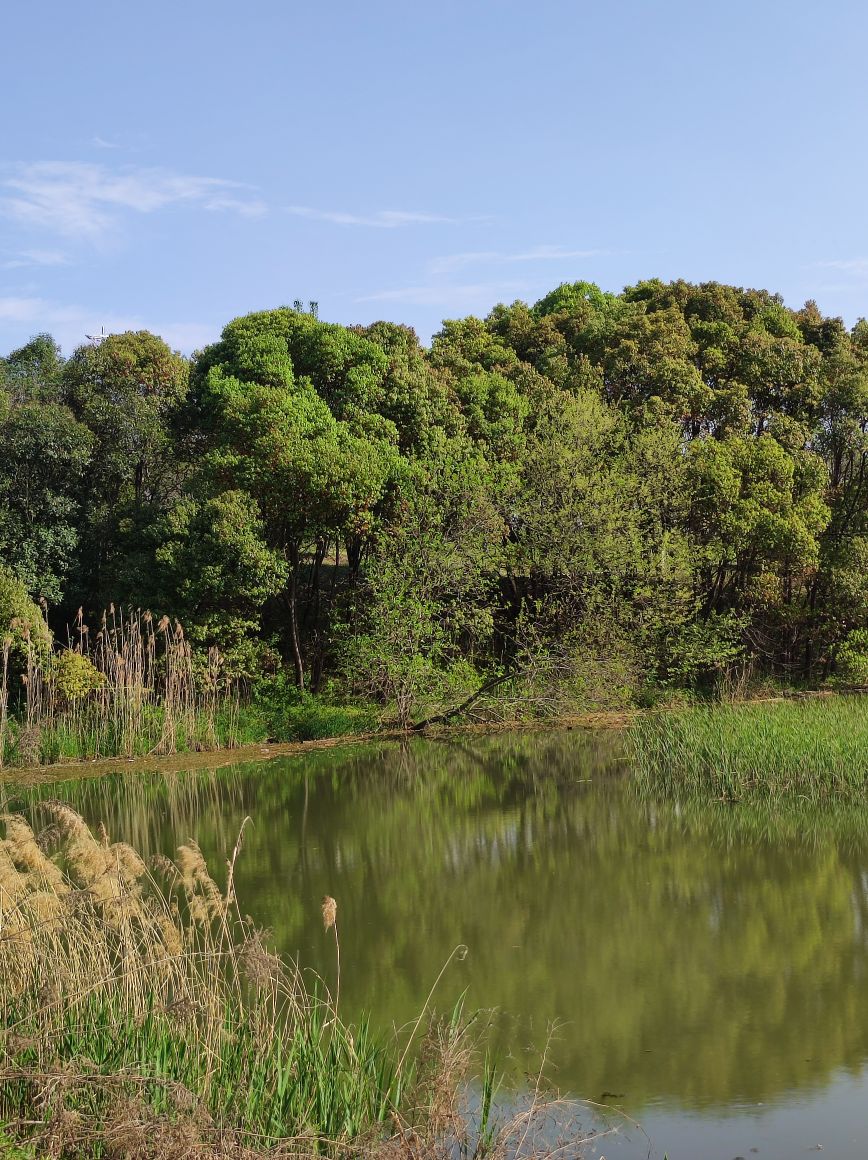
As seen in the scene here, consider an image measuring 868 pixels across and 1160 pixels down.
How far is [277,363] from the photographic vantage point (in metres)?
20.3

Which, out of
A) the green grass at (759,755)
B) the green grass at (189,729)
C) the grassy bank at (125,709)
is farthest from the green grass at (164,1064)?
the green grass at (189,729)

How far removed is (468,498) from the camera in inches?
791

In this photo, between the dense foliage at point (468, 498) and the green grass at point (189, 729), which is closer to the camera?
the green grass at point (189, 729)

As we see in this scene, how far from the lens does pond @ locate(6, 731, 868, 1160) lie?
5992mm

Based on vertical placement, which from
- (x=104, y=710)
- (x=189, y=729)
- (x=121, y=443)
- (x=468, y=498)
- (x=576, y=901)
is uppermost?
(x=121, y=443)

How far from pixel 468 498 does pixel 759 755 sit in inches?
321

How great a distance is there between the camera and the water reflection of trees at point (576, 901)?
6633mm

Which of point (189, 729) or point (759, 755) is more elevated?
point (189, 729)

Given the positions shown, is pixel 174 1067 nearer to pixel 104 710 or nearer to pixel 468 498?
pixel 104 710

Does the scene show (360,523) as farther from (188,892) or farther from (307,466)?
(188,892)

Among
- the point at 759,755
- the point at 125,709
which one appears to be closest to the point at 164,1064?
the point at 759,755

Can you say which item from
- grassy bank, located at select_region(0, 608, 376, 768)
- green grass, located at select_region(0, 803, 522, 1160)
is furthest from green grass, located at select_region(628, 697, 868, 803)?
green grass, located at select_region(0, 803, 522, 1160)

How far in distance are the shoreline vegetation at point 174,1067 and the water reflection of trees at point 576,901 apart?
50.9 inches

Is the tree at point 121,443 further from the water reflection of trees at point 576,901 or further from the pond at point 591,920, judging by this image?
the water reflection of trees at point 576,901
